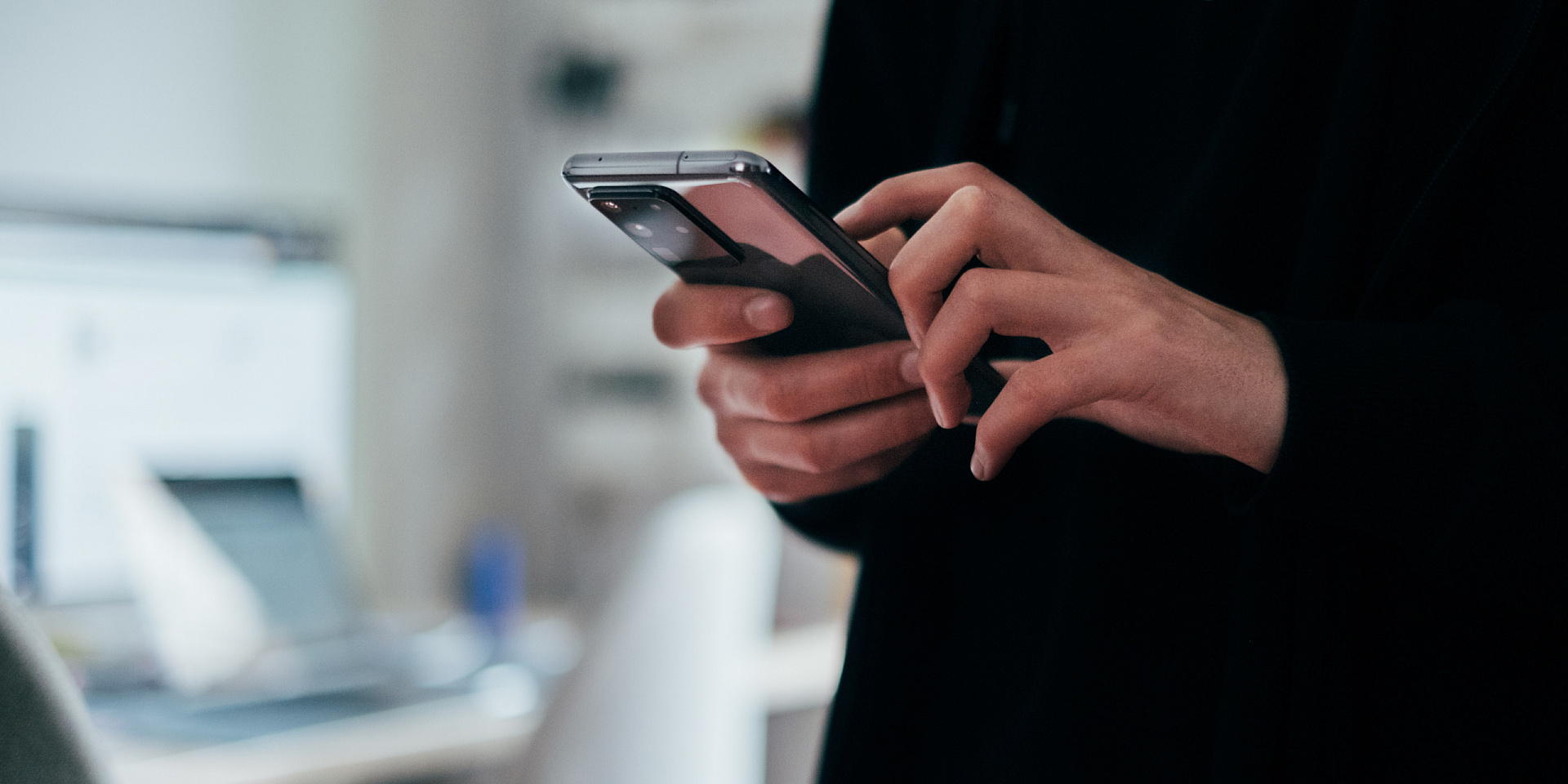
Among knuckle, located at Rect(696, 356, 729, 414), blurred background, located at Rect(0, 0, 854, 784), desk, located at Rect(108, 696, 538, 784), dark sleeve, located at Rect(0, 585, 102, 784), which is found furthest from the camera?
blurred background, located at Rect(0, 0, 854, 784)

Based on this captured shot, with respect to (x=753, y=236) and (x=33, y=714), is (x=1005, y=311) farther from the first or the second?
(x=33, y=714)

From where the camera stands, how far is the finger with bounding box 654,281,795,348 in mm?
460

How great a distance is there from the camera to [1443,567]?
361 mm

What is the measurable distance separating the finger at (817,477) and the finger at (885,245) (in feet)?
0.30

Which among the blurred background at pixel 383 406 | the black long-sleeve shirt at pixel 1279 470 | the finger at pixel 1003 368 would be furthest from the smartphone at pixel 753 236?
the blurred background at pixel 383 406

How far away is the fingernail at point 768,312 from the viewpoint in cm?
46

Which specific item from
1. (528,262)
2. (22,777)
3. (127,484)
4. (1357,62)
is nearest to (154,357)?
(127,484)

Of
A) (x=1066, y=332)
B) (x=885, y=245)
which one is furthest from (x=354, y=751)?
(x=1066, y=332)

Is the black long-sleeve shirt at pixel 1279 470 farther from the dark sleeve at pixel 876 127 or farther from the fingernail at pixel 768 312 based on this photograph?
the fingernail at pixel 768 312

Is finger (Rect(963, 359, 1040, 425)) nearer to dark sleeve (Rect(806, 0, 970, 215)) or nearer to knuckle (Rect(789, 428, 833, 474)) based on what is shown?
knuckle (Rect(789, 428, 833, 474))

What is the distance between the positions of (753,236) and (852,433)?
107 mm

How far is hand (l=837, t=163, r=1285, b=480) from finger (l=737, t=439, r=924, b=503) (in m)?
0.14

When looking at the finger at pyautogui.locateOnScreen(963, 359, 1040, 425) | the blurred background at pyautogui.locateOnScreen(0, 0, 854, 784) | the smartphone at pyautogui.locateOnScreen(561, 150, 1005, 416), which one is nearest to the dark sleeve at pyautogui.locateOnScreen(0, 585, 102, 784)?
the smartphone at pyautogui.locateOnScreen(561, 150, 1005, 416)

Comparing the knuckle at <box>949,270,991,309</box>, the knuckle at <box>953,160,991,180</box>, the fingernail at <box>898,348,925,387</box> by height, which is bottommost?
the fingernail at <box>898,348,925,387</box>
